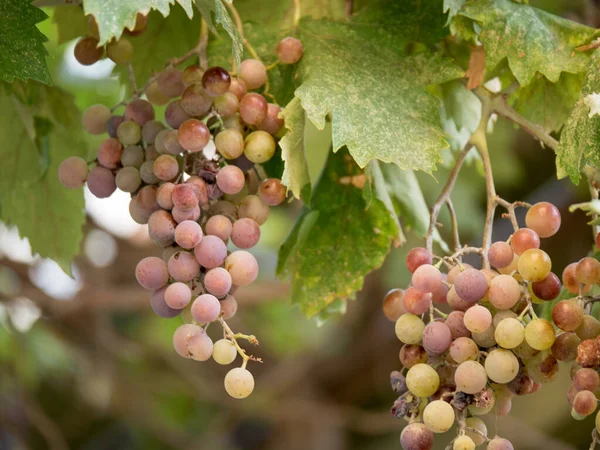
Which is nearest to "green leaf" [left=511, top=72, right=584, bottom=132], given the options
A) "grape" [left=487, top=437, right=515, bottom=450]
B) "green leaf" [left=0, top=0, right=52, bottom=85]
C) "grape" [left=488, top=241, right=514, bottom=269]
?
"grape" [left=488, top=241, right=514, bottom=269]

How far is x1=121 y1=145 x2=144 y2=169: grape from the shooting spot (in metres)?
0.53

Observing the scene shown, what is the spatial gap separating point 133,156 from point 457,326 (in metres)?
0.25

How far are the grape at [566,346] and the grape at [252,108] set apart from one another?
0.79ft

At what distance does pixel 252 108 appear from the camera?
0.50 metres

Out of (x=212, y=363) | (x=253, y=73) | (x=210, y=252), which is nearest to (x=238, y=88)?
(x=253, y=73)

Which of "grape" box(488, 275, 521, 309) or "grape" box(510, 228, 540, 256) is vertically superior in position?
"grape" box(510, 228, 540, 256)

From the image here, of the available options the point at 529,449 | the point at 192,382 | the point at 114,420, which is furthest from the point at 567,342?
the point at 114,420

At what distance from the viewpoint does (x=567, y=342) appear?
45cm

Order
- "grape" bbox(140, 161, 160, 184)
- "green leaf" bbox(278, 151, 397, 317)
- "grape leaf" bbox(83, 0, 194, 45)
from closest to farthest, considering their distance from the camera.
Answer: "grape leaf" bbox(83, 0, 194, 45)
"grape" bbox(140, 161, 160, 184)
"green leaf" bbox(278, 151, 397, 317)

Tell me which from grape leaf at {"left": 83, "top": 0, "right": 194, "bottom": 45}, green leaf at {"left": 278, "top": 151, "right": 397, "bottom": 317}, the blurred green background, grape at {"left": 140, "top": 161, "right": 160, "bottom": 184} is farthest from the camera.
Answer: the blurred green background

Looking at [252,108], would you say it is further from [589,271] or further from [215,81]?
[589,271]

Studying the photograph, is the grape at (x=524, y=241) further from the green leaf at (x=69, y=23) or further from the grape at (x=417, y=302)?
the green leaf at (x=69, y=23)

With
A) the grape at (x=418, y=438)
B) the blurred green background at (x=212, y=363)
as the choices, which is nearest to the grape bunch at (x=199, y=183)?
the grape at (x=418, y=438)

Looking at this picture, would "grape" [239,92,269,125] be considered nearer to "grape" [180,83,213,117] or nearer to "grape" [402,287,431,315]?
"grape" [180,83,213,117]
